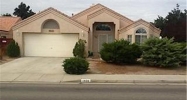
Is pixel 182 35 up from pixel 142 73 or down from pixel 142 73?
up

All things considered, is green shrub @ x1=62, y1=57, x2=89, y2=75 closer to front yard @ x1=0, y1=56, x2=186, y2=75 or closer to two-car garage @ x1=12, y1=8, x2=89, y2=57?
front yard @ x1=0, y1=56, x2=186, y2=75

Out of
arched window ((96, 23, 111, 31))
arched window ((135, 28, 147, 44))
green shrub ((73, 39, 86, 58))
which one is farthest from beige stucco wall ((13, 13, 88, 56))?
arched window ((135, 28, 147, 44))

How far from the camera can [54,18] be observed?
28.8 m

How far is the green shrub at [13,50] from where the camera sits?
A: 27906 mm

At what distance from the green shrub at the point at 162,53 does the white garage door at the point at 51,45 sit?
33.5 feet

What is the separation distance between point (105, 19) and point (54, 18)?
4807mm

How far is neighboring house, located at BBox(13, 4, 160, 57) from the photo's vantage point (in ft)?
94.9

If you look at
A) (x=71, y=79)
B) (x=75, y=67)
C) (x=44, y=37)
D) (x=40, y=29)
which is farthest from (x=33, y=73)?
(x=44, y=37)

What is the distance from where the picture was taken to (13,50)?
28062 mm

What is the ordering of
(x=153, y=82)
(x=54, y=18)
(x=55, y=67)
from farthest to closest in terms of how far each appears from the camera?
(x=54, y=18) < (x=55, y=67) < (x=153, y=82)

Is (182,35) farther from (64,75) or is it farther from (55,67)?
(64,75)

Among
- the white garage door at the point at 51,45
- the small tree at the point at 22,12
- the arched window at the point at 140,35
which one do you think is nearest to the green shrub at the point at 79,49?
the white garage door at the point at 51,45

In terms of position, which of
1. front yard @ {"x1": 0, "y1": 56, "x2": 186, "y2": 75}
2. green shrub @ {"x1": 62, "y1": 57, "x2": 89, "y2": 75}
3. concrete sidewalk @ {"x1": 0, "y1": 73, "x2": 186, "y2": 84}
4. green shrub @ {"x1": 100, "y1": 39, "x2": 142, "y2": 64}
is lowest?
concrete sidewalk @ {"x1": 0, "y1": 73, "x2": 186, "y2": 84}

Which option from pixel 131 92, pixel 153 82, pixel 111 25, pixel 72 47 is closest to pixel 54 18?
pixel 72 47
